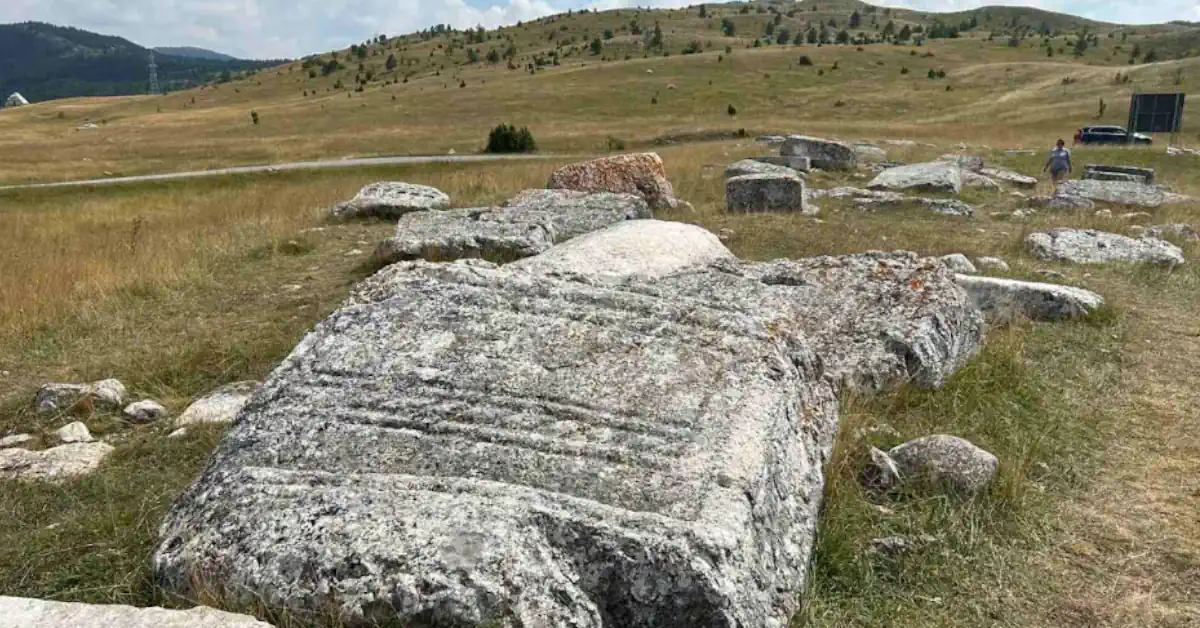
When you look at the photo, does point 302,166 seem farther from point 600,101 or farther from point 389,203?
point 600,101

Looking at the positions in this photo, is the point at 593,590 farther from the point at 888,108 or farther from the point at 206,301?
the point at 888,108

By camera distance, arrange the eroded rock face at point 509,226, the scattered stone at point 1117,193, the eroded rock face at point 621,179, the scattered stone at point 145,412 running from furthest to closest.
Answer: the scattered stone at point 1117,193 < the eroded rock face at point 621,179 < the eroded rock face at point 509,226 < the scattered stone at point 145,412

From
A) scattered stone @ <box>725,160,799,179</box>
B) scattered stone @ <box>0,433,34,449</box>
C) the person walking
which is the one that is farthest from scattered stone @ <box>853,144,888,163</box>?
scattered stone @ <box>0,433,34,449</box>

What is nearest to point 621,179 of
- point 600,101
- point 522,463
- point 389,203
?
point 389,203

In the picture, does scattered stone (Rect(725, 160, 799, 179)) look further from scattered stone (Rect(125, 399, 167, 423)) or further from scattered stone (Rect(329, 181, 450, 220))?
scattered stone (Rect(125, 399, 167, 423))

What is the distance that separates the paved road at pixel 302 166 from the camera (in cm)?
2950

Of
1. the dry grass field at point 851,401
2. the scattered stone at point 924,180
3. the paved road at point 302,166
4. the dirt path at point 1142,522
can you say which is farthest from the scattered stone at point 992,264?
the paved road at point 302,166

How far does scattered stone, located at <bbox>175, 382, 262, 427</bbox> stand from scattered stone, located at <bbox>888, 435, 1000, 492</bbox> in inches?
152

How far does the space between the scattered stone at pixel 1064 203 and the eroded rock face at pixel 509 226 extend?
8.15 meters

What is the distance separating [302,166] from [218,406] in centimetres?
2941

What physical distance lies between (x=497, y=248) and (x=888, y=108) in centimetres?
4806

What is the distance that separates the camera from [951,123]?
4222 centimetres

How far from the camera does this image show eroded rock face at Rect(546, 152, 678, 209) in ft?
47.0

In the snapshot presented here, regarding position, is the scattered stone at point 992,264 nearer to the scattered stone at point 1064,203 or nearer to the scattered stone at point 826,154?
the scattered stone at point 1064,203
